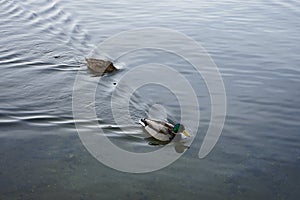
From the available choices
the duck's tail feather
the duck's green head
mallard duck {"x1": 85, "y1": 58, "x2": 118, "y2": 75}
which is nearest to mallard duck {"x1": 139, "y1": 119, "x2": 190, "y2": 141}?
the duck's green head

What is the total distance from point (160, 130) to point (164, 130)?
0.12m

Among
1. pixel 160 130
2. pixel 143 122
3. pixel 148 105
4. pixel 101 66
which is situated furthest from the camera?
pixel 101 66

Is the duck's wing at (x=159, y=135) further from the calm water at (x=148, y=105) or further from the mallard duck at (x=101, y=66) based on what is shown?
the mallard duck at (x=101, y=66)

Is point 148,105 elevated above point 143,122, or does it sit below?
below

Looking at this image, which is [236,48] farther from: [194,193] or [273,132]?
[194,193]

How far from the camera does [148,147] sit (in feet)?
35.5

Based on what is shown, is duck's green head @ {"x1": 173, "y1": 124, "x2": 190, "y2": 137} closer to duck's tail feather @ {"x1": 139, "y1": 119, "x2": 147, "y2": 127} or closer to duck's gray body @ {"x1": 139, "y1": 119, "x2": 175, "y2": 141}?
duck's gray body @ {"x1": 139, "y1": 119, "x2": 175, "y2": 141}

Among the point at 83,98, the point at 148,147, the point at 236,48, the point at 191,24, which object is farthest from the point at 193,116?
the point at 191,24

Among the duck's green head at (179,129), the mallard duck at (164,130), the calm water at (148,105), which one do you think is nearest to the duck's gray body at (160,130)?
the mallard duck at (164,130)

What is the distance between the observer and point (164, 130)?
11023 mm

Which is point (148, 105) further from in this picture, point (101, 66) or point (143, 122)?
point (101, 66)

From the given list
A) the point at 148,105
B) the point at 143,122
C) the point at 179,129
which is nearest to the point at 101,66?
the point at 148,105

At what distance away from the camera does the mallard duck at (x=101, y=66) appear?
15.0m

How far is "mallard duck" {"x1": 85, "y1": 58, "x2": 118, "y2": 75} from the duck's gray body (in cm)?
443
